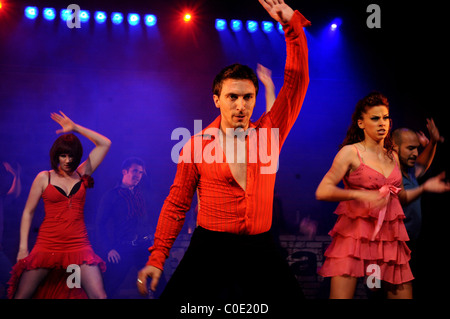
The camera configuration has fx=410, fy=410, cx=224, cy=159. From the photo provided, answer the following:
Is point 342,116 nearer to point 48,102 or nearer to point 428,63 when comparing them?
point 428,63

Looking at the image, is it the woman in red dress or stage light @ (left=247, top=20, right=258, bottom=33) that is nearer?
the woman in red dress

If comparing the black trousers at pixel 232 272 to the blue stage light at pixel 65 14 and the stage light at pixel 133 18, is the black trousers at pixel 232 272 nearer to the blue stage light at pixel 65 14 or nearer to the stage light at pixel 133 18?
the stage light at pixel 133 18

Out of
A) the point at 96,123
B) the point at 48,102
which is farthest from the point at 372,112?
the point at 48,102

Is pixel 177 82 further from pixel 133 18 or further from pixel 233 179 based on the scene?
pixel 233 179

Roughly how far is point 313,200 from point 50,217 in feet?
12.1

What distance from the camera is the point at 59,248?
12.7ft

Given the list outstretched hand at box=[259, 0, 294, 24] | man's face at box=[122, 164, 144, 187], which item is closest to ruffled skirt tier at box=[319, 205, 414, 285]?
outstretched hand at box=[259, 0, 294, 24]

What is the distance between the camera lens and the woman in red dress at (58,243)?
379 cm

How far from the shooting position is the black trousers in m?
2.09

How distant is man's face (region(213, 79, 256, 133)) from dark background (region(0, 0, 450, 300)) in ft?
10.6

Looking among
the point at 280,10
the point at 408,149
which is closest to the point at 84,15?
the point at 280,10

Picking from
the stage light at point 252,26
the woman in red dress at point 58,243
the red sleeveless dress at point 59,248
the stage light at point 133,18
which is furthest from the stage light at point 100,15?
the red sleeveless dress at point 59,248

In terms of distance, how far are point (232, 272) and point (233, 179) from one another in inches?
19.9

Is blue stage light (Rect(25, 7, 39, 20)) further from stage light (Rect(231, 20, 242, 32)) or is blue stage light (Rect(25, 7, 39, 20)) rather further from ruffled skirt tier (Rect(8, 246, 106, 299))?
ruffled skirt tier (Rect(8, 246, 106, 299))
